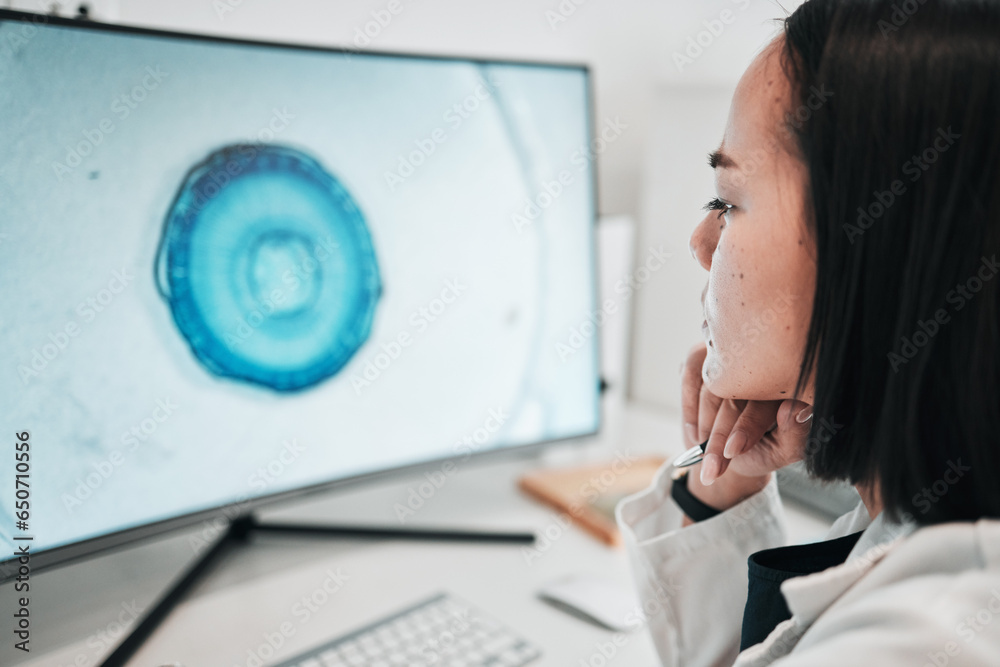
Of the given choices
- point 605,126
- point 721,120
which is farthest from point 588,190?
point 605,126

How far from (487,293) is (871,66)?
0.55m

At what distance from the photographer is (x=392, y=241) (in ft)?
2.78

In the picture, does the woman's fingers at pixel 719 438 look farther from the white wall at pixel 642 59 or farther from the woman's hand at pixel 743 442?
the white wall at pixel 642 59

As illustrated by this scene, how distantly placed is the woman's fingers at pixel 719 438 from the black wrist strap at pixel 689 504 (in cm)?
7

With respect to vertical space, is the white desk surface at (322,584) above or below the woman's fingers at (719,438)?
below

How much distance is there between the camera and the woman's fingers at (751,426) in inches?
26.8

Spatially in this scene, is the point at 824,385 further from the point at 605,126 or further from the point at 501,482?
the point at 605,126

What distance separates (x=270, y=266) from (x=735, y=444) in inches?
20.2

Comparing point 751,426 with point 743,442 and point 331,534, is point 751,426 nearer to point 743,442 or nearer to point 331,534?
point 743,442

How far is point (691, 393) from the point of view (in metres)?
0.81

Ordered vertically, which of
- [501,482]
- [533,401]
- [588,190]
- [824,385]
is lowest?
[501,482]

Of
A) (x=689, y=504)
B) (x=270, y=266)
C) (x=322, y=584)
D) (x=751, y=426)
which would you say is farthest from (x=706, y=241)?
(x=322, y=584)

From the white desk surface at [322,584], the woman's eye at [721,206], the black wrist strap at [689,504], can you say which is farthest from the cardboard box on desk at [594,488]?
the woman's eye at [721,206]

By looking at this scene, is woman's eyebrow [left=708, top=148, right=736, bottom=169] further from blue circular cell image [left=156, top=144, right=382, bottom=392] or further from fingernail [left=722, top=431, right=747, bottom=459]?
blue circular cell image [left=156, top=144, right=382, bottom=392]
